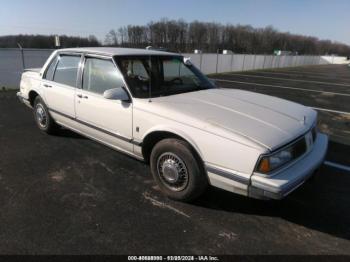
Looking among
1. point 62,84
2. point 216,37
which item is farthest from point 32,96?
point 216,37

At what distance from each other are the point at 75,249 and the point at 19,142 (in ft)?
10.6

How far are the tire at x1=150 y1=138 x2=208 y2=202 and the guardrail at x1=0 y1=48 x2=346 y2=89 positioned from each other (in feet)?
34.6

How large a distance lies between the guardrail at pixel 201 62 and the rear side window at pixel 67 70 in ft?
26.8

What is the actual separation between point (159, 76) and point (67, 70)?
1596 millimetres

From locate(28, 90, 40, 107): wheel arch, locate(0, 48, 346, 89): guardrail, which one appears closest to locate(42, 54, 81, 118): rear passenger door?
locate(28, 90, 40, 107): wheel arch

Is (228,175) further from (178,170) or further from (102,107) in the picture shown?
(102,107)

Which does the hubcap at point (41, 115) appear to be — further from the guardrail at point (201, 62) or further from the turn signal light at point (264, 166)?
the guardrail at point (201, 62)

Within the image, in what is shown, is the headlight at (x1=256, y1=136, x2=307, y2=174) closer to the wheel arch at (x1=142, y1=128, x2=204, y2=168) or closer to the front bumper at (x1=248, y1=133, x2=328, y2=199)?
the front bumper at (x1=248, y1=133, x2=328, y2=199)

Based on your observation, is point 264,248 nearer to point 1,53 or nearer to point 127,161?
point 127,161

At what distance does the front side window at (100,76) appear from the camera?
380 cm

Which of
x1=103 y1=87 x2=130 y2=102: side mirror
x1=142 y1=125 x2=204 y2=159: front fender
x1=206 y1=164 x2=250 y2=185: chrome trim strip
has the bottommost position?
x1=206 y1=164 x2=250 y2=185: chrome trim strip

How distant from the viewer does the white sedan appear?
8.95ft

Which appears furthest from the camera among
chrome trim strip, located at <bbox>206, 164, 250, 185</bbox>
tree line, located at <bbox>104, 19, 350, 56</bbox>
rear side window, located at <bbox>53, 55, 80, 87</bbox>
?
tree line, located at <bbox>104, 19, 350, 56</bbox>

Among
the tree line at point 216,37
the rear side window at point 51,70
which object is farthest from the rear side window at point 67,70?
the tree line at point 216,37
